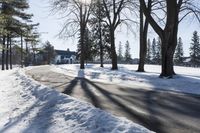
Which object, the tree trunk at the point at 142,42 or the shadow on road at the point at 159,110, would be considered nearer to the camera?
the shadow on road at the point at 159,110

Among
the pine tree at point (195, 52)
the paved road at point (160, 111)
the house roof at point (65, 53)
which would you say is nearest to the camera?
the paved road at point (160, 111)

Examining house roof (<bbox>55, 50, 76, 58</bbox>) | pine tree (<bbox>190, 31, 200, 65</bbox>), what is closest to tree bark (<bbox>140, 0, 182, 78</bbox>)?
pine tree (<bbox>190, 31, 200, 65</bbox>)

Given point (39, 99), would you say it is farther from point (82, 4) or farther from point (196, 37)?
point (196, 37)

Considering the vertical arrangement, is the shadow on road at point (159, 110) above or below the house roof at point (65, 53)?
below

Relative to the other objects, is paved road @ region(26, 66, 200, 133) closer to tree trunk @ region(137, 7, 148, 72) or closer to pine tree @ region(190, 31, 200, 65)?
tree trunk @ region(137, 7, 148, 72)

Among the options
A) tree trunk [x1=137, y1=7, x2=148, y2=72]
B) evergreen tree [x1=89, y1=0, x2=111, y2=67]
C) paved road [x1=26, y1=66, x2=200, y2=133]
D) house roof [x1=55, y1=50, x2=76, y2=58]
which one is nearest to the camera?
paved road [x1=26, y1=66, x2=200, y2=133]

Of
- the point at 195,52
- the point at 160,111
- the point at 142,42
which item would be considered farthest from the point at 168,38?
the point at 195,52

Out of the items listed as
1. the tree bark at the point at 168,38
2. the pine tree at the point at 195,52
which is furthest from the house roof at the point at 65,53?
the tree bark at the point at 168,38

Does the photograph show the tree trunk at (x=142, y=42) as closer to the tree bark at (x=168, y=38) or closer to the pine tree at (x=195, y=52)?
the tree bark at (x=168, y=38)

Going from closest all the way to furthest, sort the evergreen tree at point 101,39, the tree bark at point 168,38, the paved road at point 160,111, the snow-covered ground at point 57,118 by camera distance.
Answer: the snow-covered ground at point 57,118
the paved road at point 160,111
the tree bark at point 168,38
the evergreen tree at point 101,39

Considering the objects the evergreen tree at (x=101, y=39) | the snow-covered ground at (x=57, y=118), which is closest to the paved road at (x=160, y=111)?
the snow-covered ground at (x=57, y=118)

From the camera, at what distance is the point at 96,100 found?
35.6ft

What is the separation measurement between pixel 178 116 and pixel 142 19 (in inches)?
934

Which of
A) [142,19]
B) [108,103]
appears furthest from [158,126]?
[142,19]
